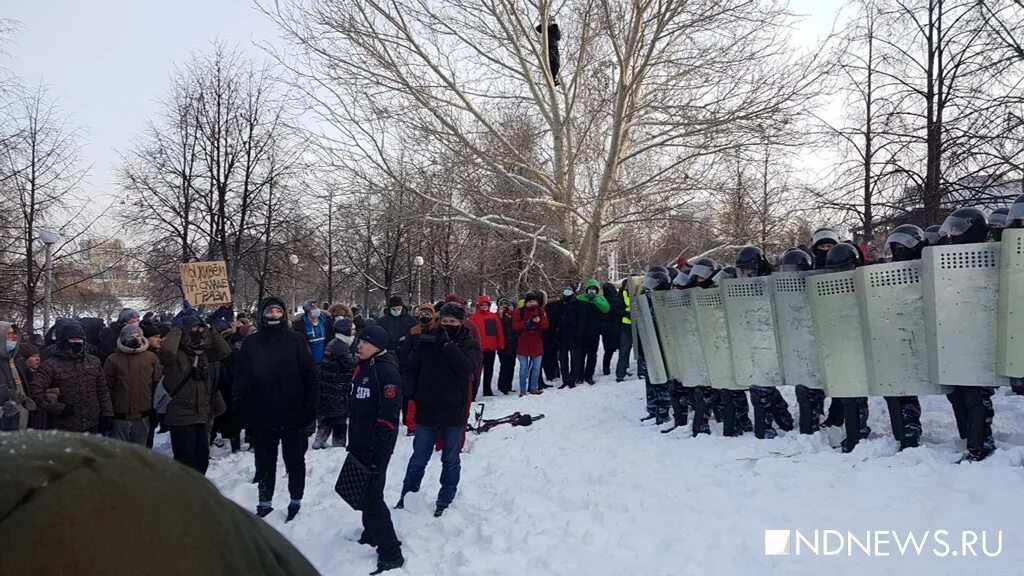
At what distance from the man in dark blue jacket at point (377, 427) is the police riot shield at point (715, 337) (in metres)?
4.19

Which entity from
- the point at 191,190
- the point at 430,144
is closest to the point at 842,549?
the point at 430,144

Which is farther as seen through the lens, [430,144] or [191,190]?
[191,190]

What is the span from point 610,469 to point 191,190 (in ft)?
64.0

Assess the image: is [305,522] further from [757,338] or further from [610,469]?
[757,338]

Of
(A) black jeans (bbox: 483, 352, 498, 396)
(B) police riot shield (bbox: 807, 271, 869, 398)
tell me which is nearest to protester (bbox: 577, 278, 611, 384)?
(A) black jeans (bbox: 483, 352, 498, 396)

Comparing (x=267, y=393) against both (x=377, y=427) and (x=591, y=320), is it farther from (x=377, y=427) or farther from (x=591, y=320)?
(x=591, y=320)

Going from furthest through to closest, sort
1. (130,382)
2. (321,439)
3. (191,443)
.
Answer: (321,439) < (130,382) < (191,443)

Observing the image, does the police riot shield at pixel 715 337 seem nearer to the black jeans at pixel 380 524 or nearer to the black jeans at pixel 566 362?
the black jeans at pixel 380 524

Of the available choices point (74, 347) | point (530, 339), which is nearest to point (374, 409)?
point (74, 347)

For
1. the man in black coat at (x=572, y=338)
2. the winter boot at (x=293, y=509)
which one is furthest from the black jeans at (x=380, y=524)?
the man in black coat at (x=572, y=338)

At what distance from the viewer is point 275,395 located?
20.2 ft

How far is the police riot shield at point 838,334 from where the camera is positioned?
650 centimetres

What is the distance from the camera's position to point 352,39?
16719mm

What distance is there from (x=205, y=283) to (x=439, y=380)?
429 inches
